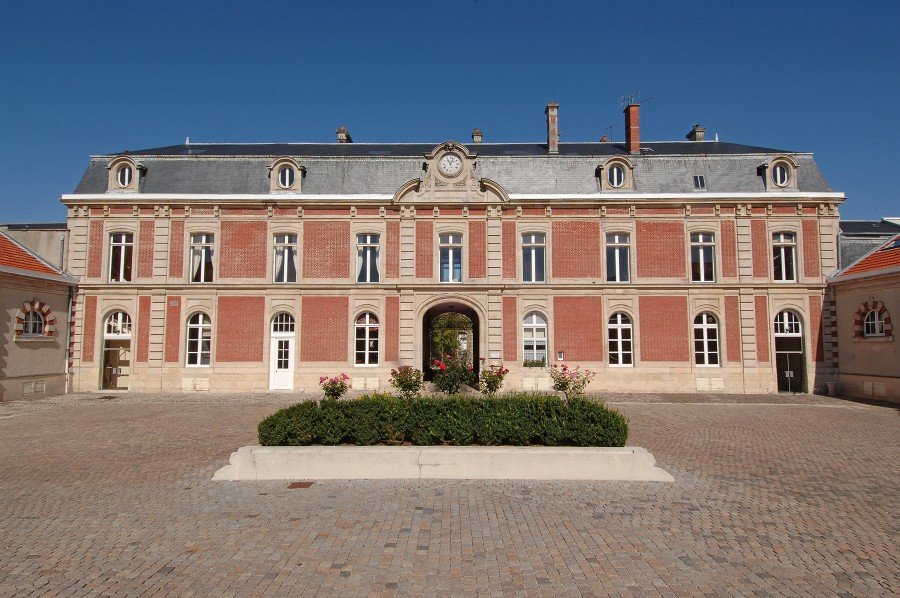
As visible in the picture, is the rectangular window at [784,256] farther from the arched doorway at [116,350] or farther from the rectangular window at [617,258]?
the arched doorway at [116,350]

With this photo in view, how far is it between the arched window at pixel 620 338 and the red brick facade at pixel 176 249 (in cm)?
1965

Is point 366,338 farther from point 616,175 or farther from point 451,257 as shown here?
point 616,175

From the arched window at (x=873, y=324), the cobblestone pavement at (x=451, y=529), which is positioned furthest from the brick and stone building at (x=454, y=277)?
the cobblestone pavement at (x=451, y=529)

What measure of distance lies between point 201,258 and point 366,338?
8.46 m

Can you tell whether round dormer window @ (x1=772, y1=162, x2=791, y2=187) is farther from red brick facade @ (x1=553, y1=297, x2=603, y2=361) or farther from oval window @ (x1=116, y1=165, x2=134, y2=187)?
oval window @ (x1=116, y1=165, x2=134, y2=187)

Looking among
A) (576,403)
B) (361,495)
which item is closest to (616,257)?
(576,403)

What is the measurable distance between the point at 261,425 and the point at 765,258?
76.6ft

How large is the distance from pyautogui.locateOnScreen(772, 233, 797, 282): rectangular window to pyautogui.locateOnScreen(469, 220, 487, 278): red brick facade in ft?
43.1

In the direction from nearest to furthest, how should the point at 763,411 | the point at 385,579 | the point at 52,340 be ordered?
the point at 385,579 < the point at 763,411 < the point at 52,340

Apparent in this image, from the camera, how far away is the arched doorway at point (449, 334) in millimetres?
25584

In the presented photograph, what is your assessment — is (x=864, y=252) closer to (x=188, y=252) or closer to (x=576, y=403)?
(x=576, y=403)

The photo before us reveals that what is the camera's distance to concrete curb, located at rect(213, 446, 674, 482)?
8.94 m

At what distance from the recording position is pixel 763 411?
18016 mm

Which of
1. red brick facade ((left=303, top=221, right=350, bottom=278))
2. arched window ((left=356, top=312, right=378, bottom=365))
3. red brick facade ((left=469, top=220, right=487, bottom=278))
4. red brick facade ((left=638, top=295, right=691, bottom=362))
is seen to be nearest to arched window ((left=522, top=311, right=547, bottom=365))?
red brick facade ((left=469, top=220, right=487, bottom=278))
